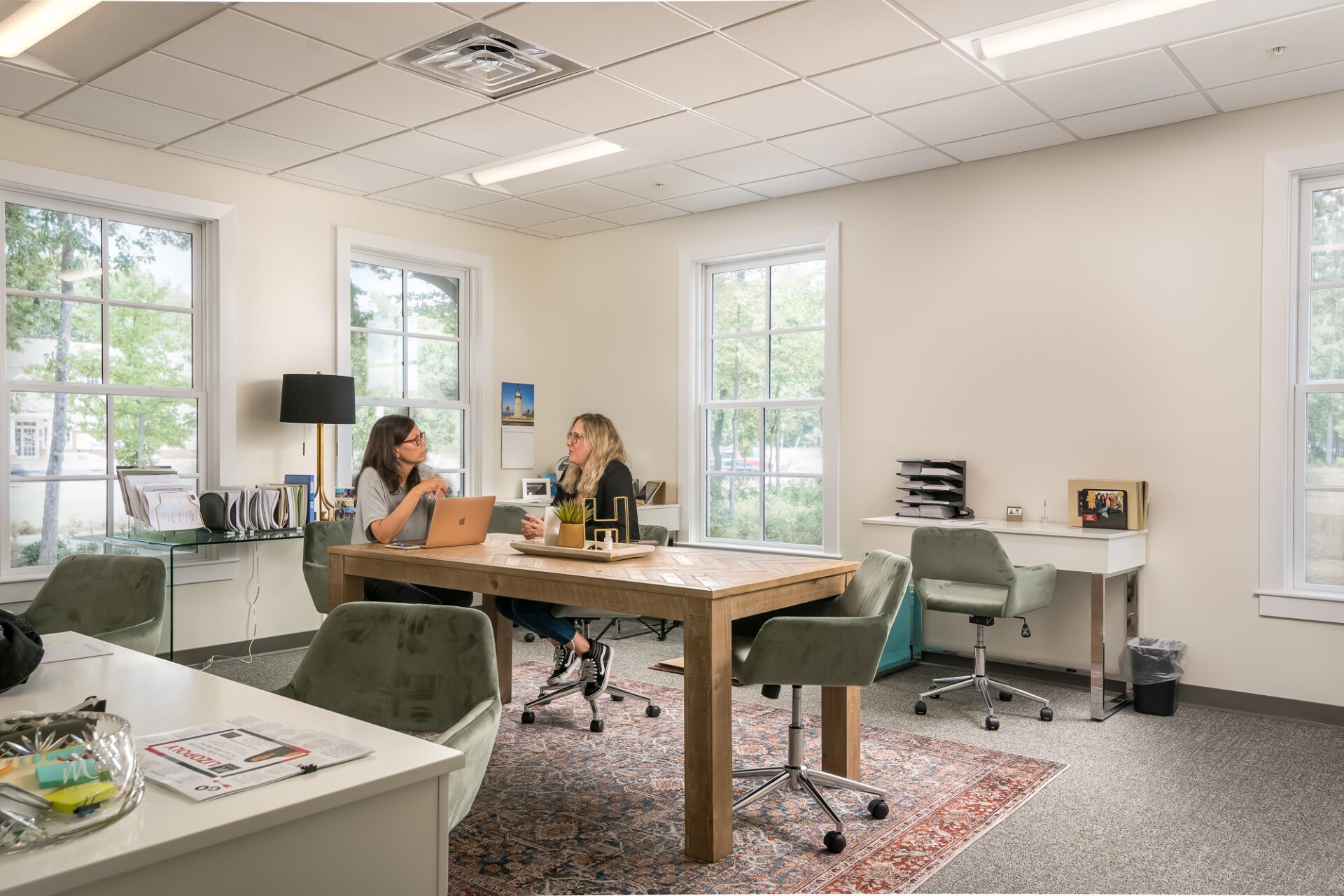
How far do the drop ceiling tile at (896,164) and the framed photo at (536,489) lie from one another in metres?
3.13

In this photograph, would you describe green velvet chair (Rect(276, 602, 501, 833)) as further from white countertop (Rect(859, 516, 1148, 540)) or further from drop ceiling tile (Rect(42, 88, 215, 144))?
drop ceiling tile (Rect(42, 88, 215, 144))

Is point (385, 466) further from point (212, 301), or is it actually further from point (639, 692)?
point (212, 301)

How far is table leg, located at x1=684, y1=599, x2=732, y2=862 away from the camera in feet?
9.32

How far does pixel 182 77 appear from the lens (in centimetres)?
420

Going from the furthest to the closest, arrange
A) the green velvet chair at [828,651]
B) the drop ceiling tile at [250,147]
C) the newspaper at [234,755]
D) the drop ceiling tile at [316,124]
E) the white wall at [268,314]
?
the white wall at [268,314] → the drop ceiling tile at [250,147] → the drop ceiling tile at [316,124] → the green velvet chair at [828,651] → the newspaper at [234,755]

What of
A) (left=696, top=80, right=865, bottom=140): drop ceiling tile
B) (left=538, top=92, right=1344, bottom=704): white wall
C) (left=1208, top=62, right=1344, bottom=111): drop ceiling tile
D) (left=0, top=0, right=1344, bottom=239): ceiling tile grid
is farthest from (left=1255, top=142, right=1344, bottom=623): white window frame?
(left=696, top=80, right=865, bottom=140): drop ceiling tile

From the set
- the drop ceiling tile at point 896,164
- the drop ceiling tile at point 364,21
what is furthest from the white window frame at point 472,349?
the drop ceiling tile at point 364,21

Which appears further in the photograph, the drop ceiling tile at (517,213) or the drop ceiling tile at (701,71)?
the drop ceiling tile at (517,213)

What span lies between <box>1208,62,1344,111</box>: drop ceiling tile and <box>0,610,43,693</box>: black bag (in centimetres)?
488

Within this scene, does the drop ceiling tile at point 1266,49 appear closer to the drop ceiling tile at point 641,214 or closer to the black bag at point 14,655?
the drop ceiling tile at point 641,214

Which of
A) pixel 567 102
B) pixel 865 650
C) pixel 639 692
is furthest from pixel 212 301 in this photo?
pixel 865 650

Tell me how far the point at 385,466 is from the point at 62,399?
2268 millimetres

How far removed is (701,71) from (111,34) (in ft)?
7.79

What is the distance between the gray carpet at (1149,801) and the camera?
2.78 m
